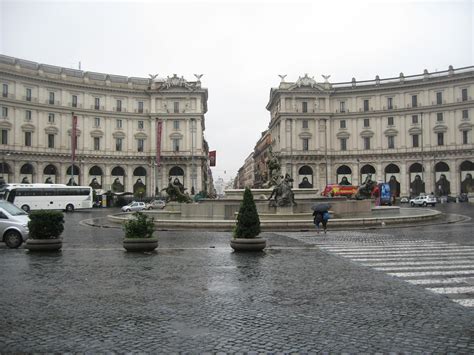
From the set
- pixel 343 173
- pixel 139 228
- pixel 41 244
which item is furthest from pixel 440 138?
pixel 41 244

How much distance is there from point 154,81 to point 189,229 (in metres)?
67.1

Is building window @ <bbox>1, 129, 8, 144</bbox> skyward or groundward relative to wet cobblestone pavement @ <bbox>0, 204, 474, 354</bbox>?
skyward

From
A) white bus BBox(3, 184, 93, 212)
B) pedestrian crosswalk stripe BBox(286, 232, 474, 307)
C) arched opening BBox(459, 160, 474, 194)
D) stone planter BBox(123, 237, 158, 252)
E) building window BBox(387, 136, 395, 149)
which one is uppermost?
building window BBox(387, 136, 395, 149)

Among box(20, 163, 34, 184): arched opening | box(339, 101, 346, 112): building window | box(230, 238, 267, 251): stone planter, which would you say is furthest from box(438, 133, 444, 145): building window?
box(230, 238, 267, 251): stone planter

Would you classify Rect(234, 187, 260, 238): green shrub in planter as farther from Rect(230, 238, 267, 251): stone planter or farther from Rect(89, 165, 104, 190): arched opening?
Rect(89, 165, 104, 190): arched opening

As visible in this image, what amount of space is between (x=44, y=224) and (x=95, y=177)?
6750 centimetres

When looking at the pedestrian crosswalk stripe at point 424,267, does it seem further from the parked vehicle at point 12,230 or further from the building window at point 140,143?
the building window at point 140,143

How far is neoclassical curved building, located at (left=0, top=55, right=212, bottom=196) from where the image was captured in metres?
70.1

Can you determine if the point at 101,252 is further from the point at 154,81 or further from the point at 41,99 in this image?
the point at 154,81

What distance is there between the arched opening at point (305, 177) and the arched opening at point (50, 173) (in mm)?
44903

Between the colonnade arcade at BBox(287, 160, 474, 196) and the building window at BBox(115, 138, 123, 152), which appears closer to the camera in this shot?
the colonnade arcade at BBox(287, 160, 474, 196)

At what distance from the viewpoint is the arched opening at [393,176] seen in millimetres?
79875

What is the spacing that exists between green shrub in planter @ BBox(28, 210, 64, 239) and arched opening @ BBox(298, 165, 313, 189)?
72.6 metres

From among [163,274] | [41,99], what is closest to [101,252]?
[163,274]
